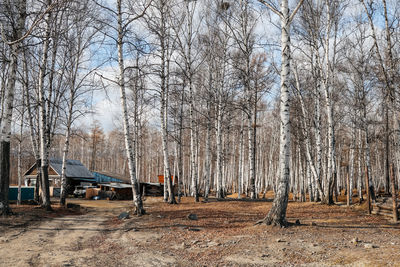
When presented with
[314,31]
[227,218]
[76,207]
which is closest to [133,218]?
[227,218]

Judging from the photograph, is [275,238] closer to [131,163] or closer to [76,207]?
[131,163]

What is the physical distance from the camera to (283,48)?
8.51 m

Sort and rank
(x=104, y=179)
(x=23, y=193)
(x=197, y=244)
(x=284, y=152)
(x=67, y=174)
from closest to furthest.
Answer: (x=197, y=244) < (x=284, y=152) < (x=23, y=193) < (x=67, y=174) < (x=104, y=179)

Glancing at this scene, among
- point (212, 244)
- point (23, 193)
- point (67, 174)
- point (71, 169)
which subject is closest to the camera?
point (212, 244)

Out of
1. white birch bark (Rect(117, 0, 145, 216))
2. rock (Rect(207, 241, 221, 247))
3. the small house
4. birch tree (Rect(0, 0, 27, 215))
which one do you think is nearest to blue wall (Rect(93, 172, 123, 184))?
the small house

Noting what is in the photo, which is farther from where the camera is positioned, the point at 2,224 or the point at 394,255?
the point at 2,224

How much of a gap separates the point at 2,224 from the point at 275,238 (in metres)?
8.19

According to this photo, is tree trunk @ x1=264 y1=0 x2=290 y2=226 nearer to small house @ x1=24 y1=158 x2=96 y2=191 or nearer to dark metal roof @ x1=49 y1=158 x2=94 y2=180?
small house @ x1=24 y1=158 x2=96 y2=191

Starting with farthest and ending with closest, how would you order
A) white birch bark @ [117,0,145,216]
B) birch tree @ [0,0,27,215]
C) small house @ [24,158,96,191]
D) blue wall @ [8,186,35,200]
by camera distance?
small house @ [24,158,96,191] < blue wall @ [8,186,35,200] < white birch bark @ [117,0,145,216] < birch tree @ [0,0,27,215]

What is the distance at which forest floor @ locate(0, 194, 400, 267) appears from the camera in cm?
573

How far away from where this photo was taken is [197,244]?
7.22 m

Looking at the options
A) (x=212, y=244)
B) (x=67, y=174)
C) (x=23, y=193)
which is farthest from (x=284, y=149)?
(x=67, y=174)

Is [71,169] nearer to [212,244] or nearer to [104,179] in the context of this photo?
[104,179]

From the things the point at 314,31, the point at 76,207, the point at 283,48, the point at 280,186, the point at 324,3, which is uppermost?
the point at 324,3
